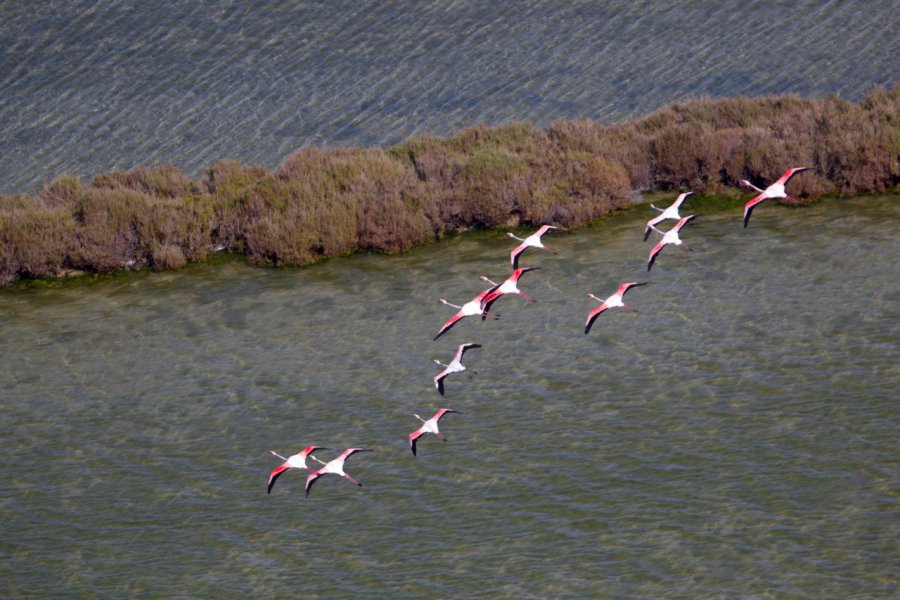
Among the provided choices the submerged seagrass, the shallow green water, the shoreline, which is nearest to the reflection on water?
the submerged seagrass

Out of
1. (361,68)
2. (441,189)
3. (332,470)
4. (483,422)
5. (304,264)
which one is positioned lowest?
(483,422)

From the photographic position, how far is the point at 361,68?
35.0 m

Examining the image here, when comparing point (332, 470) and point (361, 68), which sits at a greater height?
point (361, 68)

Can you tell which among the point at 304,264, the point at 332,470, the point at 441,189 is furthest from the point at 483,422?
the point at 441,189

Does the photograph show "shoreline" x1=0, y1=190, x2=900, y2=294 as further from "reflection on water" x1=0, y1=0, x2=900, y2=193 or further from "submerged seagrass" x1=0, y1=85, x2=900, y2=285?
"reflection on water" x1=0, y1=0, x2=900, y2=193

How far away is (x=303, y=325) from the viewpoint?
2289cm

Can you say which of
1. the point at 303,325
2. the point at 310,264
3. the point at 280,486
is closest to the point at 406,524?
the point at 280,486

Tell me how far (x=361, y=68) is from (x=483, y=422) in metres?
17.8

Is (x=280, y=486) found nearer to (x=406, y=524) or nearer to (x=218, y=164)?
(x=406, y=524)

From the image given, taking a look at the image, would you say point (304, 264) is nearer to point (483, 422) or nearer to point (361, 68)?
point (483, 422)

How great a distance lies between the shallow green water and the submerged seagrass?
542mm

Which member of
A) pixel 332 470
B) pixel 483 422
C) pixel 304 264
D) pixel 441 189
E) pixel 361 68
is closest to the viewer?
pixel 332 470

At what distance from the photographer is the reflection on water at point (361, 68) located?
1234 inches

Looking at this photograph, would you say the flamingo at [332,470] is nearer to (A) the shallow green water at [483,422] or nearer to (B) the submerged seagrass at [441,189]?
(A) the shallow green water at [483,422]
